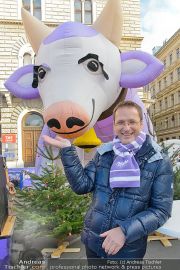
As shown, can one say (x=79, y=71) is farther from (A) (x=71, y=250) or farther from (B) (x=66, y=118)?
(A) (x=71, y=250)

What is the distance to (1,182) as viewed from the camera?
2740mm

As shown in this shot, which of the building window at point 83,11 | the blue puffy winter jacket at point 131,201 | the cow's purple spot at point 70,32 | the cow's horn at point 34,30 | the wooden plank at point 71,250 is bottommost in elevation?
the wooden plank at point 71,250

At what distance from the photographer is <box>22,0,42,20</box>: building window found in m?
16.5

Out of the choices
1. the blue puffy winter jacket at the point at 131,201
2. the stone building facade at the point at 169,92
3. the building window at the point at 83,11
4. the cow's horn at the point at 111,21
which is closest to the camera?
the blue puffy winter jacket at the point at 131,201

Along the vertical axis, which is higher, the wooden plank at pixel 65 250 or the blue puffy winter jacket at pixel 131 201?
the blue puffy winter jacket at pixel 131 201

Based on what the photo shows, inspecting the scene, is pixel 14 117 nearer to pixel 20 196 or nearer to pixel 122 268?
pixel 20 196

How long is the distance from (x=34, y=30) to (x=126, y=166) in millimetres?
2879

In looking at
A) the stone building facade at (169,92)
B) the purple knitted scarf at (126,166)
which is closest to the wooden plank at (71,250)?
the purple knitted scarf at (126,166)

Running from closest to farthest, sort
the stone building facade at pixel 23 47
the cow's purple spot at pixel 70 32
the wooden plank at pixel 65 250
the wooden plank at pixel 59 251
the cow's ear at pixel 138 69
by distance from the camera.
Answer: the wooden plank at pixel 59 251
the wooden plank at pixel 65 250
the cow's purple spot at pixel 70 32
the cow's ear at pixel 138 69
the stone building facade at pixel 23 47

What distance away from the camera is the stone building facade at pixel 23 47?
1579 centimetres

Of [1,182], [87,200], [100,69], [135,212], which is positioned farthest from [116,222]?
[100,69]

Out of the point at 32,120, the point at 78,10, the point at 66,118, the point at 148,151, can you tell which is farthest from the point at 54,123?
the point at 78,10

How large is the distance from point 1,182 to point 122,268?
4.57 ft

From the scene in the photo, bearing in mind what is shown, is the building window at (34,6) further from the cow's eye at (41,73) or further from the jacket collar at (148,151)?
the jacket collar at (148,151)
